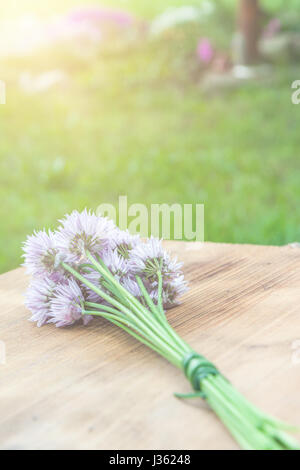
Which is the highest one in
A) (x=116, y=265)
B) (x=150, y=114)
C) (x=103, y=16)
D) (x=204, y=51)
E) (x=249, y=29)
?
(x=103, y=16)

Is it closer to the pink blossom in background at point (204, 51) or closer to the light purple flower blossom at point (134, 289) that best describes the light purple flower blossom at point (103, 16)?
the pink blossom in background at point (204, 51)

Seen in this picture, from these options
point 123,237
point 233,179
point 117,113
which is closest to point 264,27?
point 117,113

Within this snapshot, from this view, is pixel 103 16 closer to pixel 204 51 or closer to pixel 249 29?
pixel 204 51

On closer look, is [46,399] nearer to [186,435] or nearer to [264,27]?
[186,435]

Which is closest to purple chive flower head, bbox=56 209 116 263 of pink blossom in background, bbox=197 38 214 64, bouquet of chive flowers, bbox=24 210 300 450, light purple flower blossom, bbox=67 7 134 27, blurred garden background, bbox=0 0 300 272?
bouquet of chive flowers, bbox=24 210 300 450

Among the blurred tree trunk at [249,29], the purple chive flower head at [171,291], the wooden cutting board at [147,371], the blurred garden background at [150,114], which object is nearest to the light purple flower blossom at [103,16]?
the blurred garden background at [150,114]

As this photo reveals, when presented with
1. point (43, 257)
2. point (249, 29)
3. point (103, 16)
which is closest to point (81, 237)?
point (43, 257)
